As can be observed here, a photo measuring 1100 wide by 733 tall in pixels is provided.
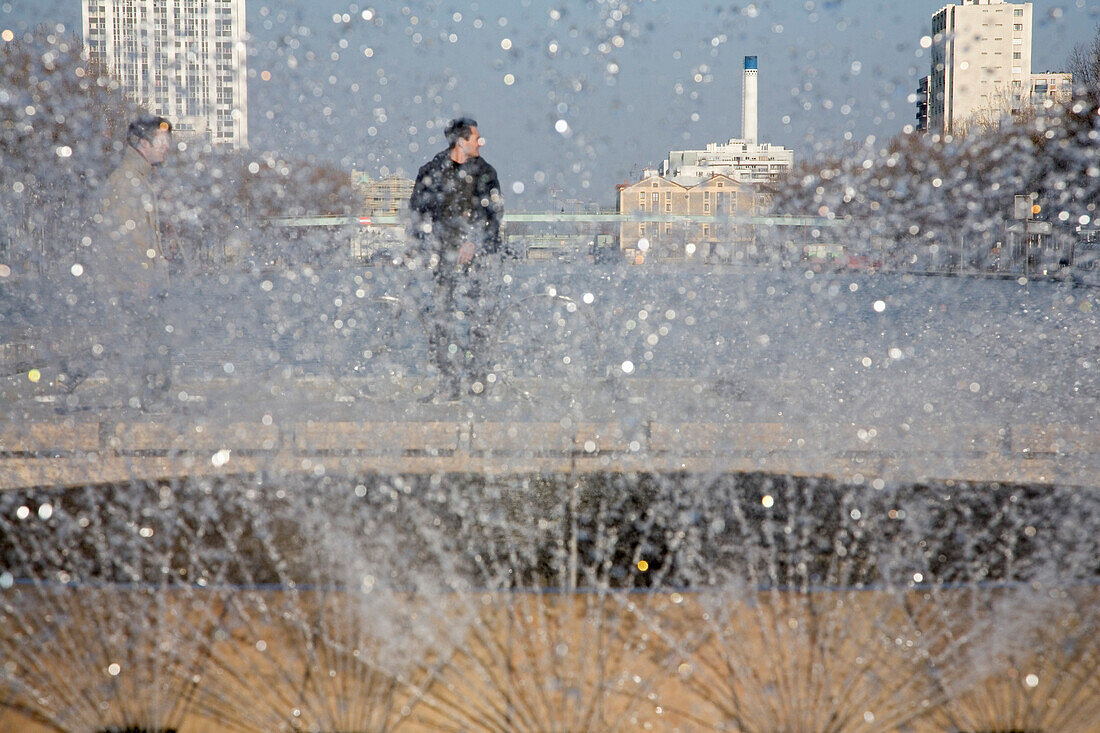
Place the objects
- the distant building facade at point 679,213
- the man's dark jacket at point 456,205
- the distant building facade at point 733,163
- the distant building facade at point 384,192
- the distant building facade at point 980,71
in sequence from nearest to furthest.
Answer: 1. the man's dark jacket at point 456,205
2. the distant building facade at point 384,192
3. the distant building facade at point 679,213
4. the distant building facade at point 733,163
5. the distant building facade at point 980,71

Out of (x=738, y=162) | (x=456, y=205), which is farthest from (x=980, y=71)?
(x=456, y=205)

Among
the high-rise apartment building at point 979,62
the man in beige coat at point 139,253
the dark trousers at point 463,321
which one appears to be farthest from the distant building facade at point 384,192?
the high-rise apartment building at point 979,62

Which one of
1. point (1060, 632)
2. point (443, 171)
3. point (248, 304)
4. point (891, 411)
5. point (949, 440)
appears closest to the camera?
point (1060, 632)

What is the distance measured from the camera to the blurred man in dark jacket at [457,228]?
5.07 metres

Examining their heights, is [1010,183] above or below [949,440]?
above

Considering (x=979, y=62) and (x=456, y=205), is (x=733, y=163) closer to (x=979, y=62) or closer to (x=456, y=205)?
(x=456, y=205)

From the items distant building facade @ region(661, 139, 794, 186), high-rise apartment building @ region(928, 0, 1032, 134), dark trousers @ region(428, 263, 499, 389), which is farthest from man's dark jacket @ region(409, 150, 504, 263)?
high-rise apartment building @ region(928, 0, 1032, 134)

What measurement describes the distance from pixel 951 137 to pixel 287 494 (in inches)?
1591

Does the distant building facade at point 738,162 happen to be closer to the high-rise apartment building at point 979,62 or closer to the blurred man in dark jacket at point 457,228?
the blurred man in dark jacket at point 457,228

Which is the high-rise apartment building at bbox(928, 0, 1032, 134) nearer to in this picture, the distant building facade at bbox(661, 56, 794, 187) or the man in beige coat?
the distant building facade at bbox(661, 56, 794, 187)

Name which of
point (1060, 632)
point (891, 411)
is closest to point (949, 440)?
point (891, 411)

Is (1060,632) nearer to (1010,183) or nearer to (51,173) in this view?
(51,173)

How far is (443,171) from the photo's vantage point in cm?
509

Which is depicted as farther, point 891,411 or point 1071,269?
point 1071,269
